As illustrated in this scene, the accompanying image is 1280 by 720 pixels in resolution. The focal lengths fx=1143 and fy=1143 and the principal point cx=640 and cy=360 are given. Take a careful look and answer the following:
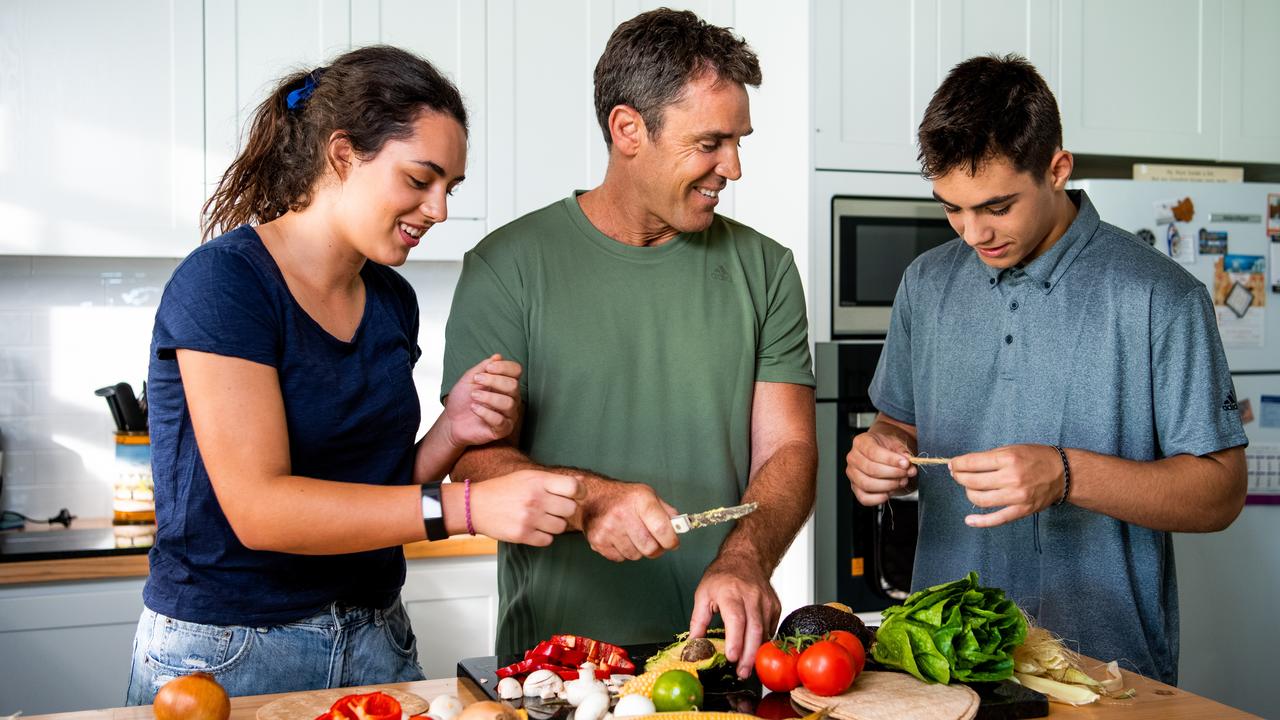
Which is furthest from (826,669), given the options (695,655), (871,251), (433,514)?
(871,251)

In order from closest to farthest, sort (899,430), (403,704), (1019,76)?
1. (403,704)
2. (1019,76)
3. (899,430)

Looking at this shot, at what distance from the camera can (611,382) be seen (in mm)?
1740

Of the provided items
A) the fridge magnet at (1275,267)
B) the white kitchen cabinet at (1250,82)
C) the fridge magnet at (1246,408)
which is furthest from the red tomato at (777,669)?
the white kitchen cabinet at (1250,82)

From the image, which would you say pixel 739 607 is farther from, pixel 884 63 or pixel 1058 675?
pixel 884 63

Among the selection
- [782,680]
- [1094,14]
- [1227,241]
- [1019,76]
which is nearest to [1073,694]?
[782,680]

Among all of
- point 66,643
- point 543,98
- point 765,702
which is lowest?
point 66,643

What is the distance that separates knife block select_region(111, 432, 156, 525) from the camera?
2.91 m

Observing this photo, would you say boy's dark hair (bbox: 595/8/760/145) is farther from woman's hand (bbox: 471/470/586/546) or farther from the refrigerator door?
the refrigerator door

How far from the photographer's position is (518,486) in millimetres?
1371

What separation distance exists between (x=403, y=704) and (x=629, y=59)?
98cm

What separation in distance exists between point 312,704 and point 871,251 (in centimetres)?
201

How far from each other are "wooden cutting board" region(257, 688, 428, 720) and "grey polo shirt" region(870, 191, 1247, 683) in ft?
3.10

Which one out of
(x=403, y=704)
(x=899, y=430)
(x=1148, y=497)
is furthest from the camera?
(x=899, y=430)

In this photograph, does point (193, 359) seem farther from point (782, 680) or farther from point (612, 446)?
point (782, 680)
